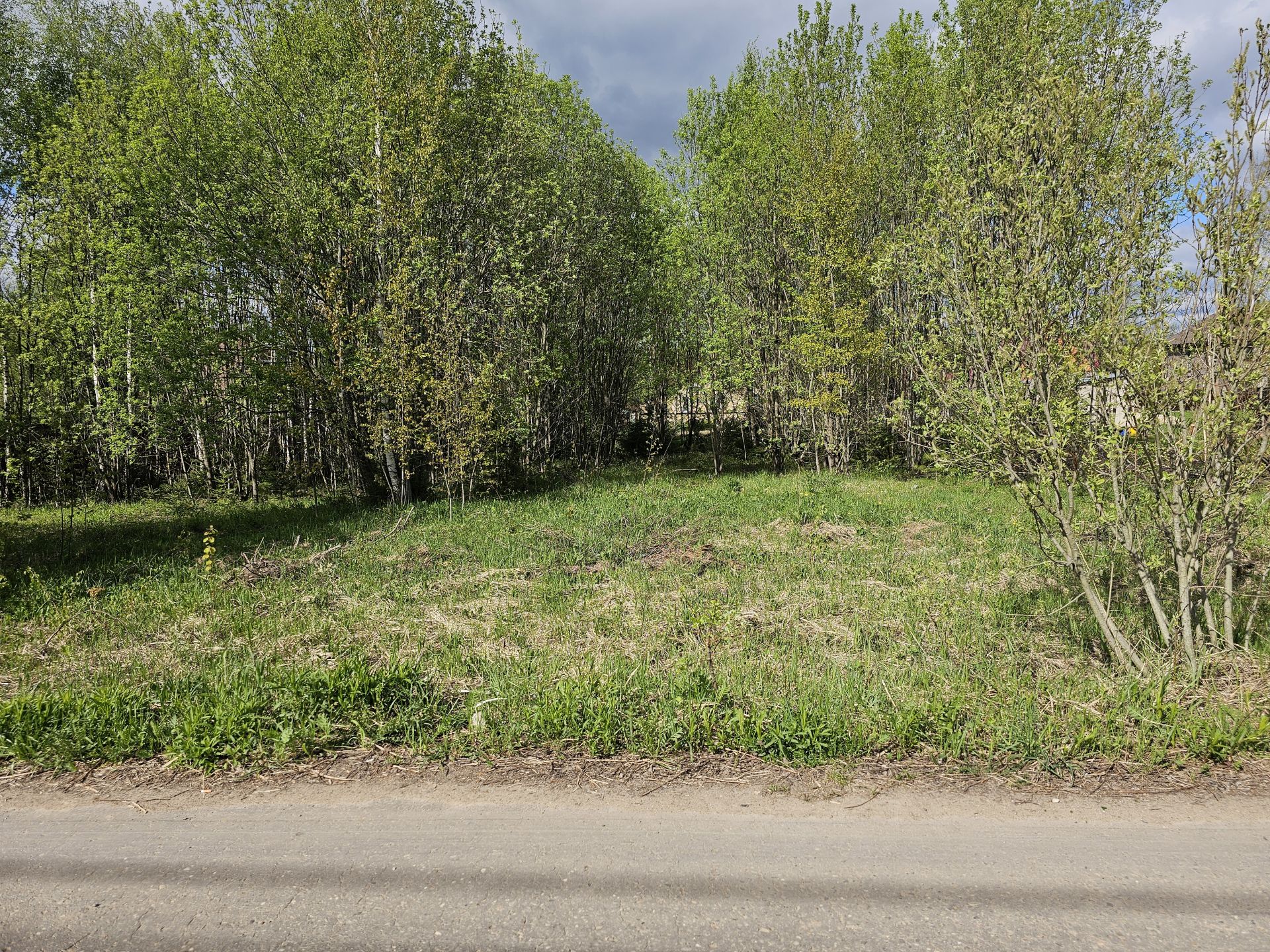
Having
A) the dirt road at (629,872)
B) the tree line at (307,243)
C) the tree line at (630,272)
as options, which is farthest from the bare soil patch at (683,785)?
the tree line at (307,243)

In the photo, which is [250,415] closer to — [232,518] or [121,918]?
[232,518]

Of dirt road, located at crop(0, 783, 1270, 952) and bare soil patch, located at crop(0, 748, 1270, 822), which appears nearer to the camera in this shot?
dirt road, located at crop(0, 783, 1270, 952)

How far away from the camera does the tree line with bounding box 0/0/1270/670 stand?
394 centimetres

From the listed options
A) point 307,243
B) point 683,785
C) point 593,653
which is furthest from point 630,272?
point 683,785

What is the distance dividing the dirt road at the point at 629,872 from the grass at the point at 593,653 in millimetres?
438

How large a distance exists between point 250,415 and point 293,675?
12.6 metres

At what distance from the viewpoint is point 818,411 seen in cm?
1672

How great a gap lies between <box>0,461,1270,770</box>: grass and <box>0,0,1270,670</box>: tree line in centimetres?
94

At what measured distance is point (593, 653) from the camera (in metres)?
4.52

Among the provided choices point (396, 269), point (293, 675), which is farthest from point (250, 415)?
point (293, 675)

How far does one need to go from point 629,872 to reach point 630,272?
60.8 feet

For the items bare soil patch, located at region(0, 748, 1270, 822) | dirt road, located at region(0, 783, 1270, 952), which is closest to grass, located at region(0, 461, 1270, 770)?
bare soil patch, located at region(0, 748, 1270, 822)

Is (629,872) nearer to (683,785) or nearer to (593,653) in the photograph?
(683,785)

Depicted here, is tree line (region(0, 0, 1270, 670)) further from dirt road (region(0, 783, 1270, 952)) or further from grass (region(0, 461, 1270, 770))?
dirt road (region(0, 783, 1270, 952))
